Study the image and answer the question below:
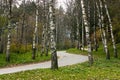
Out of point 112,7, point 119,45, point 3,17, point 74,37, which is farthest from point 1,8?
point 74,37

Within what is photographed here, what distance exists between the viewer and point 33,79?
13570 mm

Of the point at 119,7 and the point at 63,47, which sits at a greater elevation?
the point at 119,7

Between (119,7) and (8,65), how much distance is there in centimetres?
2026

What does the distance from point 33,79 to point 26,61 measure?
1447cm

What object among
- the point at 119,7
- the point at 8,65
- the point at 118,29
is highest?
the point at 119,7

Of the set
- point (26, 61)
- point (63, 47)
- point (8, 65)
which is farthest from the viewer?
point (63, 47)

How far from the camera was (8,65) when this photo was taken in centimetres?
2573

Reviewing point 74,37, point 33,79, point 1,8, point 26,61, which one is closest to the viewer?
point 33,79

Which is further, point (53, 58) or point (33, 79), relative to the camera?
point (53, 58)

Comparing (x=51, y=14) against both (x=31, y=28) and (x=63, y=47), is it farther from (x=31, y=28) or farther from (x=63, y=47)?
(x=63, y=47)

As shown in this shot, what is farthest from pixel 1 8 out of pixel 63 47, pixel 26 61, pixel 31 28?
pixel 63 47

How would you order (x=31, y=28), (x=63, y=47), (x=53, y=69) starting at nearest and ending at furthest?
1. (x=53, y=69)
2. (x=31, y=28)
3. (x=63, y=47)

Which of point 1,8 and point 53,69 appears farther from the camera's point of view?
point 1,8

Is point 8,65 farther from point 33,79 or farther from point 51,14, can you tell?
point 33,79
